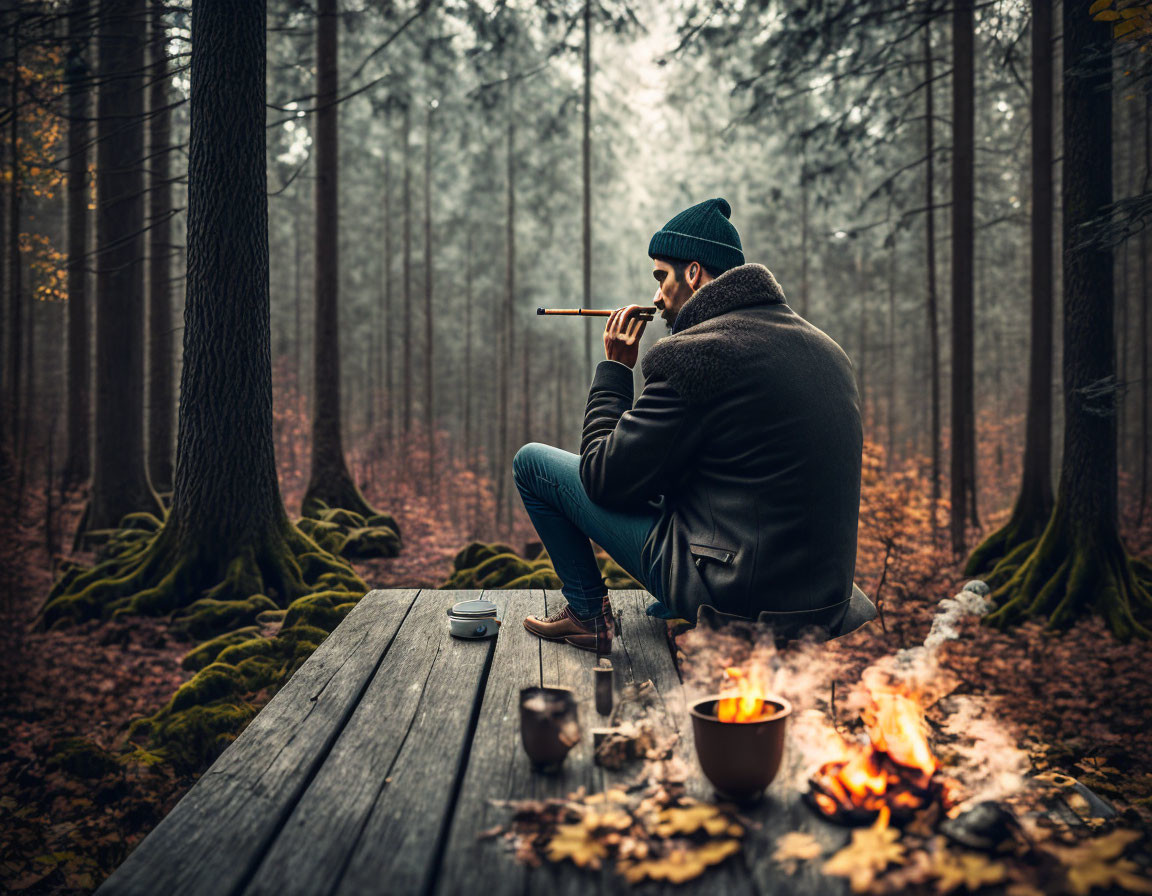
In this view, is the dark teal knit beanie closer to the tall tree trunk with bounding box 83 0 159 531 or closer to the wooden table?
the wooden table

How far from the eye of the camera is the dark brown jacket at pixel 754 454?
233 centimetres

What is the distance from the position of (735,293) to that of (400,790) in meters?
1.73

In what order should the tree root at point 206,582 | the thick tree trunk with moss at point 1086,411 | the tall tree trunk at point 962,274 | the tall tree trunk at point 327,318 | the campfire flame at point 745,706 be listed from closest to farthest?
the campfire flame at point 745,706 → the tree root at point 206,582 → the thick tree trunk with moss at point 1086,411 → the tall tree trunk at point 962,274 → the tall tree trunk at point 327,318

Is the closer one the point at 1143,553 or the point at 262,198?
the point at 262,198

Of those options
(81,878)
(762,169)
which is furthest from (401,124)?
(81,878)

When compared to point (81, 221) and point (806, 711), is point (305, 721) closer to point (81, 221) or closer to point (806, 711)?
point (806, 711)

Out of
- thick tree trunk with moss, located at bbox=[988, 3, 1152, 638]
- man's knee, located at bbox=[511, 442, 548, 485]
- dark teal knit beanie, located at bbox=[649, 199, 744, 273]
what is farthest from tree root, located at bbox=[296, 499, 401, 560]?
thick tree trunk with moss, located at bbox=[988, 3, 1152, 638]

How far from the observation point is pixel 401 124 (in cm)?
1861

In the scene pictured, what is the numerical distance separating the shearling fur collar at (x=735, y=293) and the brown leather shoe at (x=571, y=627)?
1180 millimetres

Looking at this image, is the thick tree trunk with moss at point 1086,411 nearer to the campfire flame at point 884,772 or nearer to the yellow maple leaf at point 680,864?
the campfire flame at point 884,772

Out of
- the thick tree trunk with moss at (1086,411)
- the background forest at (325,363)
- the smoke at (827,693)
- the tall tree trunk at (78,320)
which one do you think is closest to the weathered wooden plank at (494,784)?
the smoke at (827,693)

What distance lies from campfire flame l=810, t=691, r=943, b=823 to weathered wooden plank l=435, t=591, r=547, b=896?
64cm

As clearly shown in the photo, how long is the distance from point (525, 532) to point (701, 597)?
13.1m

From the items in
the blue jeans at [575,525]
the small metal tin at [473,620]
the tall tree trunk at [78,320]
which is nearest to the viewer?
the blue jeans at [575,525]
